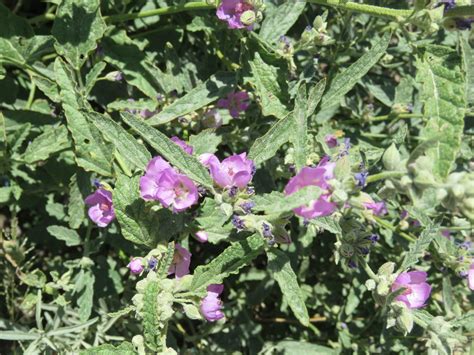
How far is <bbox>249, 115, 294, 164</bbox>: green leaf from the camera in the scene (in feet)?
7.36

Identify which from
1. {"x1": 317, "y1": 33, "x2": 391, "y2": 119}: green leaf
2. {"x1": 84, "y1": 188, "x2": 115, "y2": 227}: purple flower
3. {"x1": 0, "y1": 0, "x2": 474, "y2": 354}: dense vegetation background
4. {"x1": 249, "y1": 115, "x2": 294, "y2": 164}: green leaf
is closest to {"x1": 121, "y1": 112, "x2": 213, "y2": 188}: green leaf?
{"x1": 0, "y1": 0, "x2": 474, "y2": 354}: dense vegetation background

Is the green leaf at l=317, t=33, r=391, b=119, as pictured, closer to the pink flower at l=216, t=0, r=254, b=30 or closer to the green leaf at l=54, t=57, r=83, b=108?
the pink flower at l=216, t=0, r=254, b=30

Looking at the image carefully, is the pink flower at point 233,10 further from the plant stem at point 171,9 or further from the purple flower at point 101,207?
the purple flower at point 101,207

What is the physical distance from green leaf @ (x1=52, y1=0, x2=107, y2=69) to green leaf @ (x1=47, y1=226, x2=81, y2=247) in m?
0.85

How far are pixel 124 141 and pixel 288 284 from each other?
0.87m

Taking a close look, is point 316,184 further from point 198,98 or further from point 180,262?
point 198,98

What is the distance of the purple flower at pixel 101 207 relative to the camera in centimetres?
256

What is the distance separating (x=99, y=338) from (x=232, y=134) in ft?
4.31

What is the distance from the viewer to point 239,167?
2156 millimetres

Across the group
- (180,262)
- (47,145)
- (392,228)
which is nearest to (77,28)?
(47,145)

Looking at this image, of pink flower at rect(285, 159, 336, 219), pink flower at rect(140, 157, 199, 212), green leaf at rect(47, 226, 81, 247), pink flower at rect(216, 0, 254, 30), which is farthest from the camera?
green leaf at rect(47, 226, 81, 247)

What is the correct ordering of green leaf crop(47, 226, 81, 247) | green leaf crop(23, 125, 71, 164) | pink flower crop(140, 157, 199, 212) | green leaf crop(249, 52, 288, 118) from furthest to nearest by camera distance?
green leaf crop(47, 226, 81, 247), green leaf crop(23, 125, 71, 164), green leaf crop(249, 52, 288, 118), pink flower crop(140, 157, 199, 212)

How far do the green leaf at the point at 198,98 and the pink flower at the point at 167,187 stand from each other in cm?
48

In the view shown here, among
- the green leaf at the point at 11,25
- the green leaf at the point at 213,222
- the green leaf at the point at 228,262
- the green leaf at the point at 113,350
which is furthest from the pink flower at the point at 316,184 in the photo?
the green leaf at the point at 11,25
